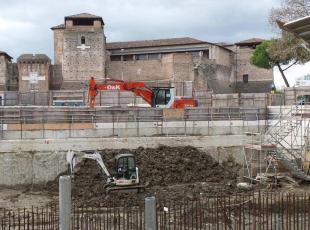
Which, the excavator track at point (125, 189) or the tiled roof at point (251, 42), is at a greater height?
the tiled roof at point (251, 42)

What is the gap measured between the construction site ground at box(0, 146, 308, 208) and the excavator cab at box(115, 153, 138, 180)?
70 centimetres

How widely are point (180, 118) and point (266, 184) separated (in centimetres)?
832

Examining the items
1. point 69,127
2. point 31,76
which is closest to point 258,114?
point 69,127

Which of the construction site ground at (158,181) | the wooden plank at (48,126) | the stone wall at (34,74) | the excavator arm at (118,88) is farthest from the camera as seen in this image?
the stone wall at (34,74)

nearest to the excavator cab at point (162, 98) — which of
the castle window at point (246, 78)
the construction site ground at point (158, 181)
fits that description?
the construction site ground at point (158, 181)

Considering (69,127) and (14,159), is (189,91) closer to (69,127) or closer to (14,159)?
(69,127)

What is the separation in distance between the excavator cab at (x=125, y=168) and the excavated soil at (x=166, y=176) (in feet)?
2.31

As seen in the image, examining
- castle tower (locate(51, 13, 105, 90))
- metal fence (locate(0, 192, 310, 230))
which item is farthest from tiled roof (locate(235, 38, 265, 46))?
metal fence (locate(0, 192, 310, 230))

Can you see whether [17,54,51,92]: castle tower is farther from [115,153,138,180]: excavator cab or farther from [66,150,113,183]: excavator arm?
[115,153,138,180]: excavator cab

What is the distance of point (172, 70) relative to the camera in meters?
54.1

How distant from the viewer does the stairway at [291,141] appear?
74.0ft

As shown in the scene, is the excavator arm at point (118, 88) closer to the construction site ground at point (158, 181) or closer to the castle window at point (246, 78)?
the construction site ground at point (158, 181)

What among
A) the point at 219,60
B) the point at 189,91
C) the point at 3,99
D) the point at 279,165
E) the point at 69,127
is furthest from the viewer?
the point at 219,60

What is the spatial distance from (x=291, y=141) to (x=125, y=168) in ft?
30.5
